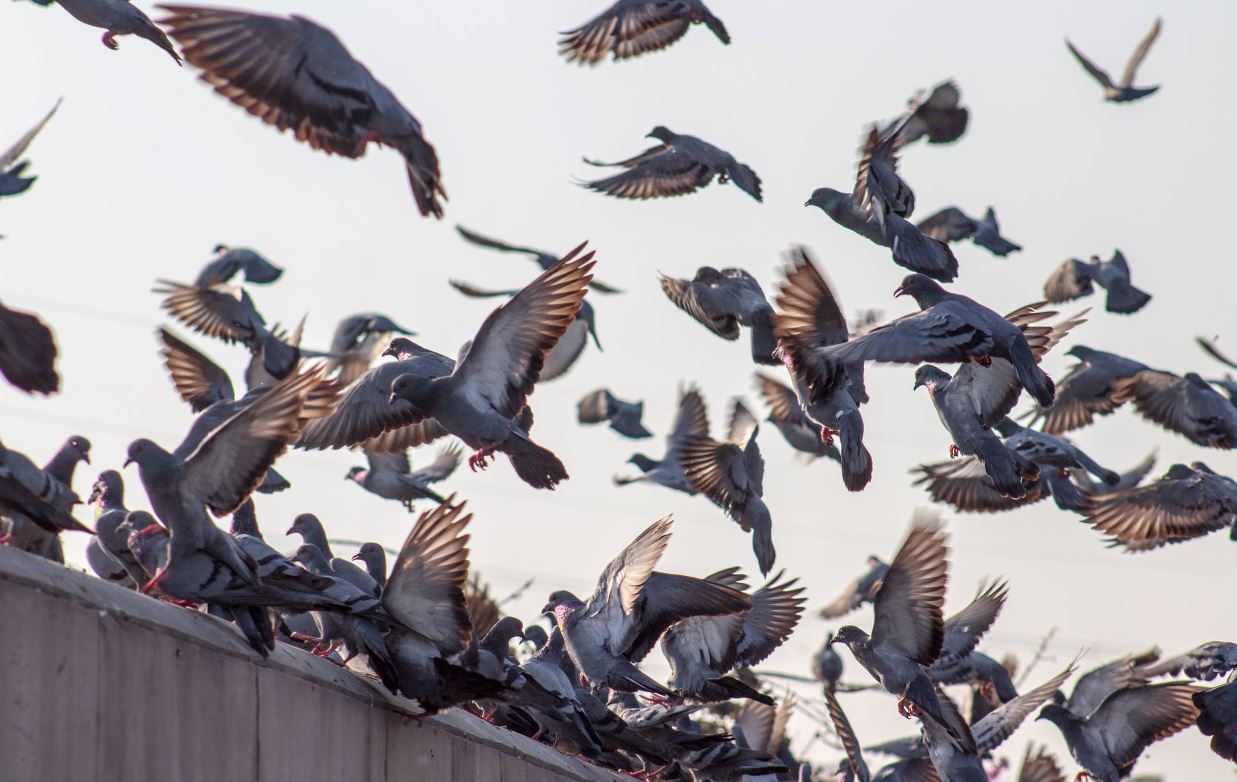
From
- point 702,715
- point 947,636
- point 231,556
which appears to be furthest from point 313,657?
point 702,715

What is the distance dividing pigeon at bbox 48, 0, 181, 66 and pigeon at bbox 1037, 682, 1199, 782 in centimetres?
878

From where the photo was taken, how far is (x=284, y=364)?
18109mm

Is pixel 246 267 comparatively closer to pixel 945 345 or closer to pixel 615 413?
pixel 615 413

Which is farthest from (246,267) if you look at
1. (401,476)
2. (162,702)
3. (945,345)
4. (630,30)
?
(162,702)

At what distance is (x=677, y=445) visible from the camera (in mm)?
18828

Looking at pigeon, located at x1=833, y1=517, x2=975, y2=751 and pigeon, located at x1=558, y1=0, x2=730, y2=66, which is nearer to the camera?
pigeon, located at x1=833, y1=517, x2=975, y2=751

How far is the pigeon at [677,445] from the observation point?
1881 centimetres

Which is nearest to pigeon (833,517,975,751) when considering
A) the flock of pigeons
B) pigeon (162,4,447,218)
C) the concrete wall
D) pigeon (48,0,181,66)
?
the flock of pigeons

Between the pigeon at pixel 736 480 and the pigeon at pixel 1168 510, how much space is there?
3.07 metres

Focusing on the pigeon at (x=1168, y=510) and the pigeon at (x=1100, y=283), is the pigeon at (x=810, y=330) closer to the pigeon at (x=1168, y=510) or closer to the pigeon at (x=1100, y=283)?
the pigeon at (x=1168, y=510)

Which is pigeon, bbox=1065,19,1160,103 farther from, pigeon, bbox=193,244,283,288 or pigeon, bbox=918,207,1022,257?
pigeon, bbox=193,244,283,288

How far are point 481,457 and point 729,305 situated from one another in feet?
13.4

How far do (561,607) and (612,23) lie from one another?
224 inches

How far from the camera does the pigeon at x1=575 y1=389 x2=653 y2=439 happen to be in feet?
76.5
